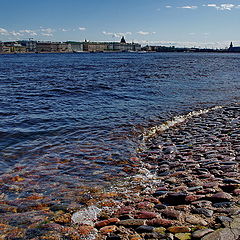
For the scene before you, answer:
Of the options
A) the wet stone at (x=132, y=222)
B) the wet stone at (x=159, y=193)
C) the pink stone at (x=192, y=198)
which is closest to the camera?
the wet stone at (x=132, y=222)

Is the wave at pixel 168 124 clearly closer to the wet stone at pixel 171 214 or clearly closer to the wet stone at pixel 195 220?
the wet stone at pixel 171 214

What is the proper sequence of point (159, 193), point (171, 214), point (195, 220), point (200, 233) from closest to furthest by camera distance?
point (200, 233) < point (195, 220) < point (171, 214) < point (159, 193)

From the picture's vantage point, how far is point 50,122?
13.1 metres

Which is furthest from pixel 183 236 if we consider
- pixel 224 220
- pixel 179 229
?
pixel 224 220

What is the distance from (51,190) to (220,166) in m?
4.00

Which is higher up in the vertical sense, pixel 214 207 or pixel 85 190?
pixel 214 207

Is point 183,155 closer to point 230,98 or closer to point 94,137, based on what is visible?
point 94,137

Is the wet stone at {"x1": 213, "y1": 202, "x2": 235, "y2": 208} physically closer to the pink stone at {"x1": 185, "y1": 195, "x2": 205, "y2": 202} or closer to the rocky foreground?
the rocky foreground

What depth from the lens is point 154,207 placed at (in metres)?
5.21

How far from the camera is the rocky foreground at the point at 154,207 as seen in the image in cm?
433

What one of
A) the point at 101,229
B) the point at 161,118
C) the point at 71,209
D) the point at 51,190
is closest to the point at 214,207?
the point at 101,229

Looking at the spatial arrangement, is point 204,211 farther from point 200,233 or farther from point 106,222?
point 106,222

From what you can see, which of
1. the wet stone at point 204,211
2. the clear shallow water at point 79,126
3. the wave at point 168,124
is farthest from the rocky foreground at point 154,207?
the wave at point 168,124

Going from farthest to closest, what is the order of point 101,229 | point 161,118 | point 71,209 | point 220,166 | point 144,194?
point 161,118
point 220,166
point 144,194
point 71,209
point 101,229
